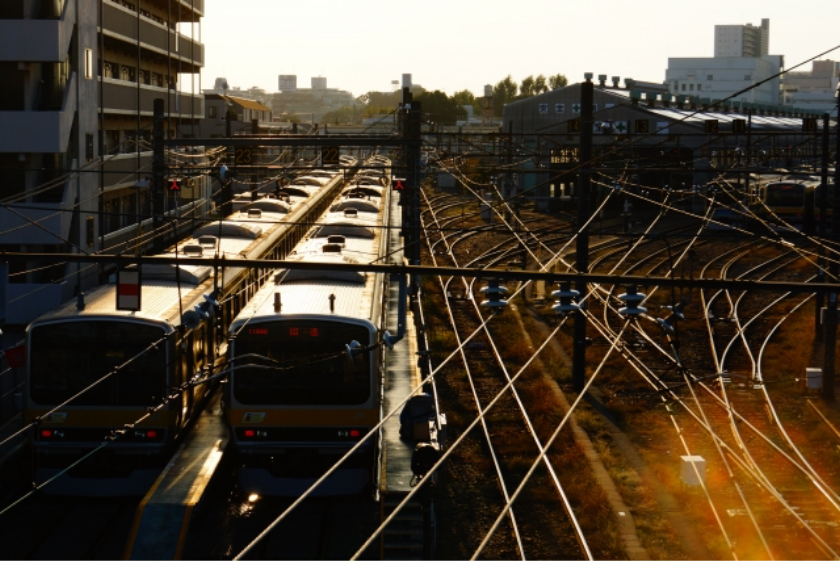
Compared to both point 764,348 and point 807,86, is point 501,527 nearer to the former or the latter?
point 764,348

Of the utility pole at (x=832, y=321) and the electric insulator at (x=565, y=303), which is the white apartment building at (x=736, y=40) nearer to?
the utility pole at (x=832, y=321)

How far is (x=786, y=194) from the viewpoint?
35.0 m

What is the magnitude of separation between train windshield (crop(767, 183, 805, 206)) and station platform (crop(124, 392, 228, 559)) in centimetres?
2800

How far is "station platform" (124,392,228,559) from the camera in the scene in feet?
28.7

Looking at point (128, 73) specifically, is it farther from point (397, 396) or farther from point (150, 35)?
point (397, 396)

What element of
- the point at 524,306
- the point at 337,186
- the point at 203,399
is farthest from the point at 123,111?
the point at 203,399

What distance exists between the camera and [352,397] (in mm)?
9992

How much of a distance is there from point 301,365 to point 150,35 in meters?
21.4

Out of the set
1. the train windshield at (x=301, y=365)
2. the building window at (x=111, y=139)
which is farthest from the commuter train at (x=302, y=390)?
the building window at (x=111, y=139)

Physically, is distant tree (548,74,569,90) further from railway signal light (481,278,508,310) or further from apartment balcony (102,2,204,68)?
railway signal light (481,278,508,310)

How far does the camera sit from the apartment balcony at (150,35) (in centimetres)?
2464

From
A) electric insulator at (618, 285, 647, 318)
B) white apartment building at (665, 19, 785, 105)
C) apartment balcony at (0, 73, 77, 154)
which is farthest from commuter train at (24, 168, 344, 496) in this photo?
white apartment building at (665, 19, 785, 105)

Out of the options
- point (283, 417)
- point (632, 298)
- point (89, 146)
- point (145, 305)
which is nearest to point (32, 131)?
point (89, 146)

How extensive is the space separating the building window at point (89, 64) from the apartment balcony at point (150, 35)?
5.84 feet
